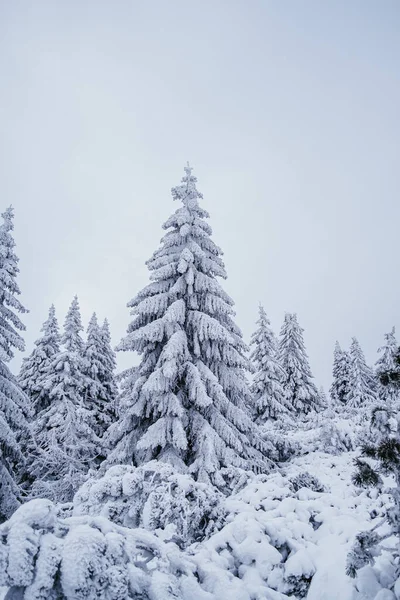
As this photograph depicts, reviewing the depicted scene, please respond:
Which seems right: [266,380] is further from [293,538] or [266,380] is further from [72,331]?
[293,538]

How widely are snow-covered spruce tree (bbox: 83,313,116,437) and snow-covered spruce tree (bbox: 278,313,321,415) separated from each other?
15.3 m

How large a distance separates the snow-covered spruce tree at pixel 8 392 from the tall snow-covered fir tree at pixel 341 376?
33141mm

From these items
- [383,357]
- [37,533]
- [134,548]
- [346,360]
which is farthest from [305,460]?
[346,360]

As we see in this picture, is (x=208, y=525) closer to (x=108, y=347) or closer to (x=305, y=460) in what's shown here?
(x=305, y=460)

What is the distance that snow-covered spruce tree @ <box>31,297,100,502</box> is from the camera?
16594 millimetres

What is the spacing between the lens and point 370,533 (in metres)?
3.60

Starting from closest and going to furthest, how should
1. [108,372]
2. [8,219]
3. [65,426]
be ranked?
1. [8,219]
2. [65,426]
3. [108,372]

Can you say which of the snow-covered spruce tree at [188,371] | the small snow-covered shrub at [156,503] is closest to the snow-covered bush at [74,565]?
the small snow-covered shrub at [156,503]

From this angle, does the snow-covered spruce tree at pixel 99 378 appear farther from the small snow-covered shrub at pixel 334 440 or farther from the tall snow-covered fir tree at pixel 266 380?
the small snow-covered shrub at pixel 334 440

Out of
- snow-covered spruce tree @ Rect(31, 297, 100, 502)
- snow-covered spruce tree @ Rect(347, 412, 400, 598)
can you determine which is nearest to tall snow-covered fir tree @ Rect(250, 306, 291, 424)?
snow-covered spruce tree @ Rect(31, 297, 100, 502)

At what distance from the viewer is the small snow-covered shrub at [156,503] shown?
5.82 meters

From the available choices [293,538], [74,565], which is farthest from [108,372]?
[74,565]

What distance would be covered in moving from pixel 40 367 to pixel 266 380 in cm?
1661

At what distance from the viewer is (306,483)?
293 inches
